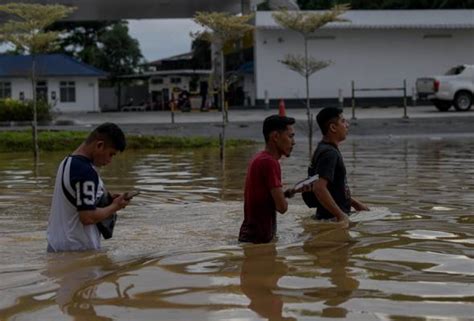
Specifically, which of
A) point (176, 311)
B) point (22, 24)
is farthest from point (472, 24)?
point (176, 311)

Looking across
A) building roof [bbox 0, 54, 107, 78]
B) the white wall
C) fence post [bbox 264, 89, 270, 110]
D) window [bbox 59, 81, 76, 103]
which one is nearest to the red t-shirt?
fence post [bbox 264, 89, 270, 110]

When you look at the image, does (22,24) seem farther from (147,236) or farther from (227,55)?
(227,55)

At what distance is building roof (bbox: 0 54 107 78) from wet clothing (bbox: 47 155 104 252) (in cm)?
4037

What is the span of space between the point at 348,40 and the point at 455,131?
18.3m

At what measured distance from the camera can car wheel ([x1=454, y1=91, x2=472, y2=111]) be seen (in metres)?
35.6

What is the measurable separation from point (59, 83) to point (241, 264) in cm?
4262

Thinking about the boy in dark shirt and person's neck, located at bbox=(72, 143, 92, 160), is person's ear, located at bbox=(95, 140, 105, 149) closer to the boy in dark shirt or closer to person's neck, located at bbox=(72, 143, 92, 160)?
person's neck, located at bbox=(72, 143, 92, 160)

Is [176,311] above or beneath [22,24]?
beneath

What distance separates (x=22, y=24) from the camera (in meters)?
23.2

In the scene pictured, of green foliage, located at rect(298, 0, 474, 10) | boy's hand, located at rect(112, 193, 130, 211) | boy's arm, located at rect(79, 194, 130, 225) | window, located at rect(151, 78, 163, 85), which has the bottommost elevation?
boy's arm, located at rect(79, 194, 130, 225)

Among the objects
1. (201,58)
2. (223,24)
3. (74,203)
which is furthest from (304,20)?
(201,58)

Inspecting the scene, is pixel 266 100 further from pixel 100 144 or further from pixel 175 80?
pixel 100 144

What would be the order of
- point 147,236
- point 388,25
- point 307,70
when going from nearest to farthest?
1. point 147,236
2. point 307,70
3. point 388,25

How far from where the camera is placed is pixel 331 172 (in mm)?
7840
